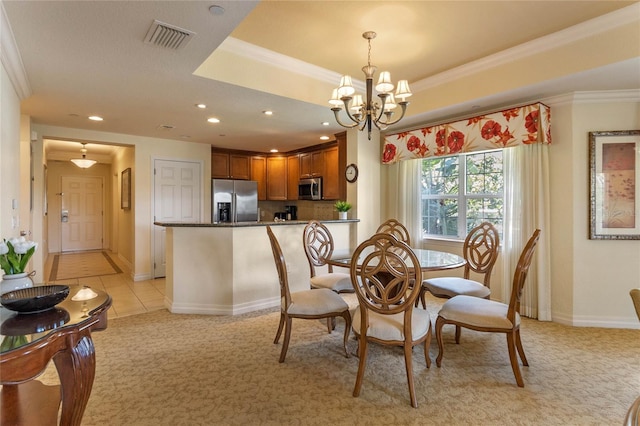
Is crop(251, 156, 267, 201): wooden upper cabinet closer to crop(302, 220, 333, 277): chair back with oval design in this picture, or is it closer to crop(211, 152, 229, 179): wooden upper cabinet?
crop(211, 152, 229, 179): wooden upper cabinet

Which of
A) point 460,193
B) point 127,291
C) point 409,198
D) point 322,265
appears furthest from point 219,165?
point 460,193

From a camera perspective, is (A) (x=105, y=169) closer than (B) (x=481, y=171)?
No

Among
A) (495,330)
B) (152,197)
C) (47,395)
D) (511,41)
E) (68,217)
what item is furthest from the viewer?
(68,217)

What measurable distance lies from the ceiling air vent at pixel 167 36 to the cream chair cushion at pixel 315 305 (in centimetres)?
210

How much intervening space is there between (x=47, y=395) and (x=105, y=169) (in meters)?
9.14

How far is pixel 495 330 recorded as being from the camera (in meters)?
2.23

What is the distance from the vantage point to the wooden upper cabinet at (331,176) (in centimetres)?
528

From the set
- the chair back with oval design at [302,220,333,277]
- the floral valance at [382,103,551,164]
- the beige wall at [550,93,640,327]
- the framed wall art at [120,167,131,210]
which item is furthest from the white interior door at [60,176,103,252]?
the beige wall at [550,93,640,327]

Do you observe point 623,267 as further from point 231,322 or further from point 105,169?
point 105,169

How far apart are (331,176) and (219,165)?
2.33m

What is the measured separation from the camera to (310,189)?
19.0ft

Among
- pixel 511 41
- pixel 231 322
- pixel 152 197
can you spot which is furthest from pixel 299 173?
pixel 511 41

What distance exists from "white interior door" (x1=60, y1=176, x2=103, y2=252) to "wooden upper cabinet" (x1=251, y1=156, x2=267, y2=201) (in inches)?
210

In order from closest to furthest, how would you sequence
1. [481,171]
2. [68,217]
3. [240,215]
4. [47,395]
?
[47,395] → [481,171] → [240,215] → [68,217]
